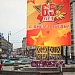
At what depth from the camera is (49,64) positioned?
3294cm

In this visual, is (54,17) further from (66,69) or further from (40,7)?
(66,69)

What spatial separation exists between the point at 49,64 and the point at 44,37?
12.9ft

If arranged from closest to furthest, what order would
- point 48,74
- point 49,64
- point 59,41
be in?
1. point 48,74
2. point 59,41
3. point 49,64

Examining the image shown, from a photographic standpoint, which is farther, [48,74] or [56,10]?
[56,10]

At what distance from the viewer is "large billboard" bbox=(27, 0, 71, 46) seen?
3077 centimetres

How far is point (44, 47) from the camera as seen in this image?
32.1 meters

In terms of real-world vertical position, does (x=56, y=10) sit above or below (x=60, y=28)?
above

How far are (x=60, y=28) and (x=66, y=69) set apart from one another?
4.68 m

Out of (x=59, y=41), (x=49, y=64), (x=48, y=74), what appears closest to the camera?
(x=48, y=74)

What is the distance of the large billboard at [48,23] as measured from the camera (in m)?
30.8

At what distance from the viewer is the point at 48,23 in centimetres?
3108

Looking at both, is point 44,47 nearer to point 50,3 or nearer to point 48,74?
point 50,3

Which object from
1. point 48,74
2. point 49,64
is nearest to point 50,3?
point 49,64

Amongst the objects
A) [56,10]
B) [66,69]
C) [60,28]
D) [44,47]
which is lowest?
[66,69]
